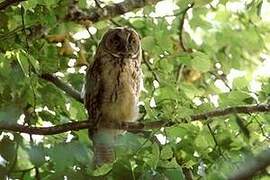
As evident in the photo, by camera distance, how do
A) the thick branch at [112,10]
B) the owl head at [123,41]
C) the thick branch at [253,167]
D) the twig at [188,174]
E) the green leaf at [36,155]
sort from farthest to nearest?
the owl head at [123,41] → the thick branch at [112,10] → the twig at [188,174] → the green leaf at [36,155] → the thick branch at [253,167]

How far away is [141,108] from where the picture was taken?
8.27 ft

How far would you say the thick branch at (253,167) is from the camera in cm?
49

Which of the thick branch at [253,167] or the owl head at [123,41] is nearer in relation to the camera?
the thick branch at [253,167]

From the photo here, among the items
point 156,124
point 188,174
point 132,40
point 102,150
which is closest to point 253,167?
point 156,124

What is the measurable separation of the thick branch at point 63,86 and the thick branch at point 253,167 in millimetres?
1690

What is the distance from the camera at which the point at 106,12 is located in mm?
2635

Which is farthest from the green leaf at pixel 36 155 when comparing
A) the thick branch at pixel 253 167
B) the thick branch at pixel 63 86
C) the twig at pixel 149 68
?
the thick branch at pixel 253 167

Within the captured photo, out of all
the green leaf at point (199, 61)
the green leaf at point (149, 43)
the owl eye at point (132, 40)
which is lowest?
the owl eye at point (132, 40)

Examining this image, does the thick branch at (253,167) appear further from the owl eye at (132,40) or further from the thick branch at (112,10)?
the owl eye at (132,40)

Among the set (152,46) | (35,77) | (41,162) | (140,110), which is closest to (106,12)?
(152,46)

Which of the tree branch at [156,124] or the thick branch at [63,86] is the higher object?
the tree branch at [156,124]

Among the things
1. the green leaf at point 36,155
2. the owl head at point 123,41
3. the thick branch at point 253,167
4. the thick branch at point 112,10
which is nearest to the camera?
the thick branch at point 253,167

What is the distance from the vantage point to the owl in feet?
8.39

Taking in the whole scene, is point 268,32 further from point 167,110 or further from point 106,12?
point 167,110
